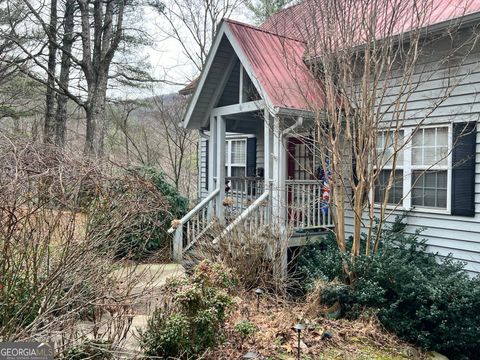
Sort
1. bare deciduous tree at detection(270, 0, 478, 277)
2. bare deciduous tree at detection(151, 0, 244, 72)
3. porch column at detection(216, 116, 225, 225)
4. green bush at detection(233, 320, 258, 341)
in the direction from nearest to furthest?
1. green bush at detection(233, 320, 258, 341)
2. bare deciduous tree at detection(270, 0, 478, 277)
3. porch column at detection(216, 116, 225, 225)
4. bare deciduous tree at detection(151, 0, 244, 72)

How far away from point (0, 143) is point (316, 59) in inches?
198

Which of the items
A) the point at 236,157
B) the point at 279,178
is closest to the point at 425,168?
the point at 279,178

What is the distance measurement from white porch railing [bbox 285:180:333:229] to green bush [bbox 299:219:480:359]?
3.34ft

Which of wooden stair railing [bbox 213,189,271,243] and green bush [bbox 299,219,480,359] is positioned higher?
wooden stair railing [bbox 213,189,271,243]

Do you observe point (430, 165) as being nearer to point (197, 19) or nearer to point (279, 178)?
point (279, 178)

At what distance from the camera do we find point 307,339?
4578 millimetres

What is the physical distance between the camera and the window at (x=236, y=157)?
39.2ft

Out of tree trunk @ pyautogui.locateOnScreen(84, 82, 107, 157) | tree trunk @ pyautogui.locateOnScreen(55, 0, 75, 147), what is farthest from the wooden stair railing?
tree trunk @ pyautogui.locateOnScreen(55, 0, 75, 147)

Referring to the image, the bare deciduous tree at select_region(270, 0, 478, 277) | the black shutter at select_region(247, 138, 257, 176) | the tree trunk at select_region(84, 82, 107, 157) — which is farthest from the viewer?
the tree trunk at select_region(84, 82, 107, 157)

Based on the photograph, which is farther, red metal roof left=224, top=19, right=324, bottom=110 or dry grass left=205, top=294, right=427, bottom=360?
red metal roof left=224, top=19, right=324, bottom=110

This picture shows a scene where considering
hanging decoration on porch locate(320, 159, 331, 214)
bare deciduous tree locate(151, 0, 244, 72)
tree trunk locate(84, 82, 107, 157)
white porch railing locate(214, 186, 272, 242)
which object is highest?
bare deciduous tree locate(151, 0, 244, 72)

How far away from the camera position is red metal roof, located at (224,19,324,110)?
676cm

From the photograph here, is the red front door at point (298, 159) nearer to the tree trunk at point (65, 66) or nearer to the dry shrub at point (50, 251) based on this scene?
the dry shrub at point (50, 251)

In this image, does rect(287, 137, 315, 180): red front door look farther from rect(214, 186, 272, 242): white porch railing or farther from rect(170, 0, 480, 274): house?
rect(214, 186, 272, 242): white porch railing
